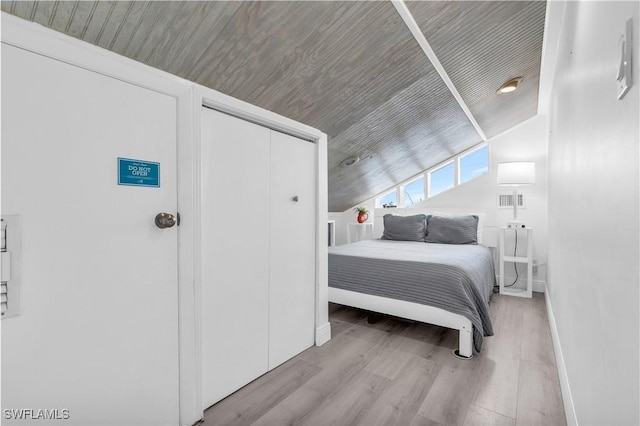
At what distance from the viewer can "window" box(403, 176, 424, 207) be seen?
4.70 metres

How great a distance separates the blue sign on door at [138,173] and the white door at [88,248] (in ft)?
0.06

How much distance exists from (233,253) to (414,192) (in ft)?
12.4

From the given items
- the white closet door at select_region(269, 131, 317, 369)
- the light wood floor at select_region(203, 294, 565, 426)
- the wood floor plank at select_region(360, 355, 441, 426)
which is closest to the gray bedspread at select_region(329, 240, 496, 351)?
the light wood floor at select_region(203, 294, 565, 426)

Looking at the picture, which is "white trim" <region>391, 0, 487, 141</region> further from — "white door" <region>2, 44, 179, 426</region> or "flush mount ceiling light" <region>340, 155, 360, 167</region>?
"white door" <region>2, 44, 179, 426</region>

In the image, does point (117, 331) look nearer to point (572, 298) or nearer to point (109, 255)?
point (109, 255)

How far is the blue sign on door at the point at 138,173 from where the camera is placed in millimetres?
1155

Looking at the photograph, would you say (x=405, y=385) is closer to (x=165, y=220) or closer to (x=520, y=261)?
(x=165, y=220)

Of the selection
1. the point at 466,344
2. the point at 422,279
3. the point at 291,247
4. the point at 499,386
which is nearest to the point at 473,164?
the point at 422,279

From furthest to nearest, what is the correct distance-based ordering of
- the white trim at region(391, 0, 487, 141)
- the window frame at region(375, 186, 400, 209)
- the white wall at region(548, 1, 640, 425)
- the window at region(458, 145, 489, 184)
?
1. the window frame at region(375, 186, 400, 209)
2. the window at region(458, 145, 489, 184)
3. the white trim at region(391, 0, 487, 141)
4. the white wall at region(548, 1, 640, 425)

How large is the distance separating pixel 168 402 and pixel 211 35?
172 centimetres

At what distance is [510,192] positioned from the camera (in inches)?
152

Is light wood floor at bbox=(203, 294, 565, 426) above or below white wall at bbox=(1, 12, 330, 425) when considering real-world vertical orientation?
below

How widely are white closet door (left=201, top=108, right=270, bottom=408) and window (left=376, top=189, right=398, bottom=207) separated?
11.2 feet

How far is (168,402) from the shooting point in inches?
51.8
